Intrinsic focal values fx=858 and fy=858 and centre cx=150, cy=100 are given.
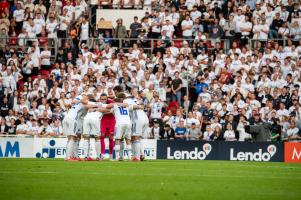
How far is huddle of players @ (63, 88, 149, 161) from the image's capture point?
2772cm

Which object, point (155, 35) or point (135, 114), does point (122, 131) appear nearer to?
point (135, 114)

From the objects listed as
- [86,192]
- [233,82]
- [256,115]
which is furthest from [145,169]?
[233,82]

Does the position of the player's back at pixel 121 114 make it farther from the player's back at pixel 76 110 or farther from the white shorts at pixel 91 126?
the player's back at pixel 76 110

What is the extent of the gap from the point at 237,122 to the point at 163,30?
25.4 feet

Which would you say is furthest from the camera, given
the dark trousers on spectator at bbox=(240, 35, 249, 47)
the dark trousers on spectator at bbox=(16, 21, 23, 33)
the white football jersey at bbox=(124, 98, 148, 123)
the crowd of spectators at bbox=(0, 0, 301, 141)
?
the dark trousers on spectator at bbox=(16, 21, 23, 33)

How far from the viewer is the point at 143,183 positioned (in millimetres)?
18453

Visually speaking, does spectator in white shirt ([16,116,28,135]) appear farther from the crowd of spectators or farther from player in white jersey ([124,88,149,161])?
player in white jersey ([124,88,149,161])

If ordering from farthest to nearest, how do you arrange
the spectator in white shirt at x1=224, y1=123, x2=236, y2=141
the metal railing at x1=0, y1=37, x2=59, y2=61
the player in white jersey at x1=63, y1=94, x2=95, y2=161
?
the metal railing at x1=0, y1=37, x2=59, y2=61 < the spectator in white shirt at x1=224, y1=123, x2=236, y2=141 < the player in white jersey at x1=63, y1=94, x2=95, y2=161

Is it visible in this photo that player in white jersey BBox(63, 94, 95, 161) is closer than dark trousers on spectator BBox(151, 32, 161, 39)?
Yes

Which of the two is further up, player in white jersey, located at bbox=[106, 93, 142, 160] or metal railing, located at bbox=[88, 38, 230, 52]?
metal railing, located at bbox=[88, 38, 230, 52]

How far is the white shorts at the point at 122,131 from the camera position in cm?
2761

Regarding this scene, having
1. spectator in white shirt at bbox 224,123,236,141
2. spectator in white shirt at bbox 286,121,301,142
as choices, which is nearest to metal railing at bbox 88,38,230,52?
spectator in white shirt at bbox 224,123,236,141

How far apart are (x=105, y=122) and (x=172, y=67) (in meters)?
10.7

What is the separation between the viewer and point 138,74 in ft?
128
